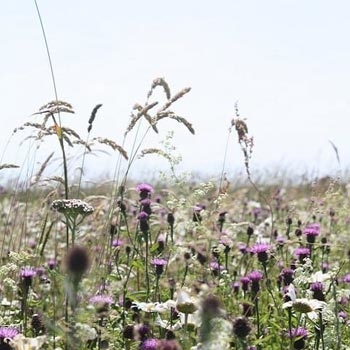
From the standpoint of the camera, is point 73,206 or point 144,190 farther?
point 144,190

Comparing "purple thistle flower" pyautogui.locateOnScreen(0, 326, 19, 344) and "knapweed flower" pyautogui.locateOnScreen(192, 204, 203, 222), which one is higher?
"knapweed flower" pyautogui.locateOnScreen(192, 204, 203, 222)

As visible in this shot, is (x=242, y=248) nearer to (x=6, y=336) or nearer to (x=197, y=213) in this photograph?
(x=197, y=213)

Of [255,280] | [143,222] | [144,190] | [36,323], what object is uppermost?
[144,190]

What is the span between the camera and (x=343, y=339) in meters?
2.45

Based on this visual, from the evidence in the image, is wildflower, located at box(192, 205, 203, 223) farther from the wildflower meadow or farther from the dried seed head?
the dried seed head

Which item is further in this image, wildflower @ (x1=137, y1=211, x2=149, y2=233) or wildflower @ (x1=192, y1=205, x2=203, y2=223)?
wildflower @ (x1=137, y1=211, x2=149, y2=233)

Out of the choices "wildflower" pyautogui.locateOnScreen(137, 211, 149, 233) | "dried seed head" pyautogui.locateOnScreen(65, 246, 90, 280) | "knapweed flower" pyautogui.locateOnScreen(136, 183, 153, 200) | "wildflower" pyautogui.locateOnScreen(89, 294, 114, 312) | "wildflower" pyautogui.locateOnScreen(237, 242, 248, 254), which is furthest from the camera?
"wildflower" pyautogui.locateOnScreen(237, 242, 248, 254)

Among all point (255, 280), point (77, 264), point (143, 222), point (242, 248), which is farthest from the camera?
point (242, 248)

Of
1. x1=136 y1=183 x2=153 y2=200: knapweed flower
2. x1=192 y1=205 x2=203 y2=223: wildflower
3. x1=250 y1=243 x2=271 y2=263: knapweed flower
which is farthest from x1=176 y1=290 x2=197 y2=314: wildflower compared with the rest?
x1=136 y1=183 x2=153 y2=200: knapweed flower

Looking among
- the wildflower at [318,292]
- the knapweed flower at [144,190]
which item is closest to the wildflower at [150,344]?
the wildflower at [318,292]

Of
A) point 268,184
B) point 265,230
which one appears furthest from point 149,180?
point 265,230

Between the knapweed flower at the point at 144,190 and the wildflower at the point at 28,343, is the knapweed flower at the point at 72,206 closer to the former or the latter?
the wildflower at the point at 28,343

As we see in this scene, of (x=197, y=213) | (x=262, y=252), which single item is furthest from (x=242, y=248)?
(x=262, y=252)

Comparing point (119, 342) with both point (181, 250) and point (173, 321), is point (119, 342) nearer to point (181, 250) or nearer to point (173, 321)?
point (173, 321)
